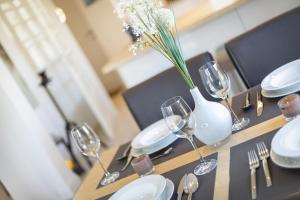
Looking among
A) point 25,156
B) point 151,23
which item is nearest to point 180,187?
point 151,23

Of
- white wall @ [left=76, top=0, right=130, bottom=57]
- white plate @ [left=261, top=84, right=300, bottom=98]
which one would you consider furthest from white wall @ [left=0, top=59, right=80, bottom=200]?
white wall @ [left=76, top=0, right=130, bottom=57]

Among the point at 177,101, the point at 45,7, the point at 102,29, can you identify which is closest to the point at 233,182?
the point at 177,101

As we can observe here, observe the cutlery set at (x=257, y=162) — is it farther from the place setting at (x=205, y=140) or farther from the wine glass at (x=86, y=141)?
the wine glass at (x=86, y=141)

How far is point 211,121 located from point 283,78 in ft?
1.14

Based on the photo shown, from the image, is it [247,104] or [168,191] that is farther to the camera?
[247,104]

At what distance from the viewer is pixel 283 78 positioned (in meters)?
1.30

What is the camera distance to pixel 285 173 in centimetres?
84

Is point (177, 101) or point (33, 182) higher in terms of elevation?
point (177, 101)

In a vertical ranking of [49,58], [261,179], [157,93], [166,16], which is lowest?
[261,179]

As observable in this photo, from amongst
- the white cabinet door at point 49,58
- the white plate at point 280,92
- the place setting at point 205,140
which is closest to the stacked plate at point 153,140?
the place setting at point 205,140

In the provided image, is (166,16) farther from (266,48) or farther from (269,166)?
(266,48)

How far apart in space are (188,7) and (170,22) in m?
5.52

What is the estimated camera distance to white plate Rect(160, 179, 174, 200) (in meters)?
1.00

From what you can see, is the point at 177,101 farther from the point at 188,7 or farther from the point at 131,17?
the point at 188,7
